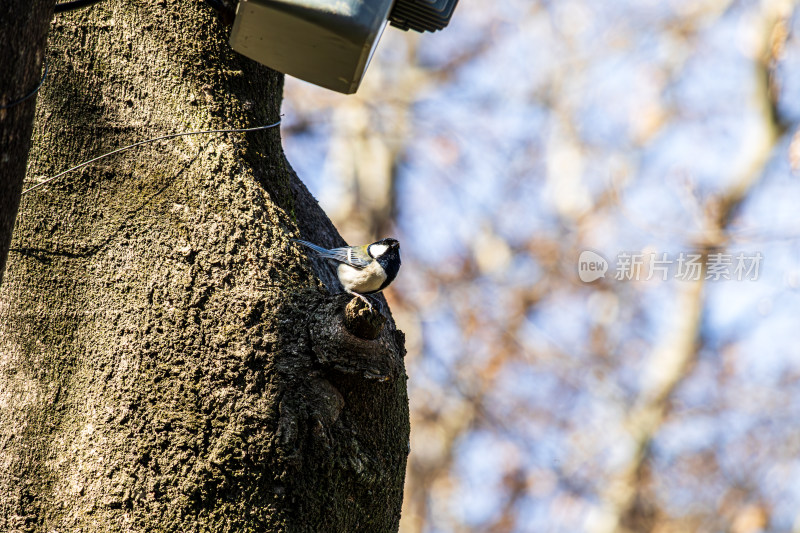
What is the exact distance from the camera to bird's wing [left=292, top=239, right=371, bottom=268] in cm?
224

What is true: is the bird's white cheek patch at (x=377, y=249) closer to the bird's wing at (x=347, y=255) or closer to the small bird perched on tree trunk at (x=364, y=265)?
the small bird perched on tree trunk at (x=364, y=265)

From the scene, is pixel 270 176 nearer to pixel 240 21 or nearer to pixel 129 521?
pixel 240 21

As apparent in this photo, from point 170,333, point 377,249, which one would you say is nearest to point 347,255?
point 377,249

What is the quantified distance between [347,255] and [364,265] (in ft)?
0.48

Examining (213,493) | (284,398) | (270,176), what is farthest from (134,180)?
(213,493)

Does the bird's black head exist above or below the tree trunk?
above

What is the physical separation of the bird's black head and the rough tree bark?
76 cm

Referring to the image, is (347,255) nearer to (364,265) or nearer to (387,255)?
(364,265)

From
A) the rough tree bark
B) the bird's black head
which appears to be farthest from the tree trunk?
the bird's black head

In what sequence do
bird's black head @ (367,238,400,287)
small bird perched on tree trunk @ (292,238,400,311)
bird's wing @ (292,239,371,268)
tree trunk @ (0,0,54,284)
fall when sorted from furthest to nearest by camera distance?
bird's black head @ (367,238,400,287) < small bird perched on tree trunk @ (292,238,400,311) < bird's wing @ (292,239,371,268) < tree trunk @ (0,0,54,284)

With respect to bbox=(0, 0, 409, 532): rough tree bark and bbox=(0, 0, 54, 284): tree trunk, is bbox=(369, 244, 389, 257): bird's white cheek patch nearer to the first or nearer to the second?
bbox=(0, 0, 409, 532): rough tree bark

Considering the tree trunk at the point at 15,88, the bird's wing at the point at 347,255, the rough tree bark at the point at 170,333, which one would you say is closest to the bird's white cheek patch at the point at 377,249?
the bird's wing at the point at 347,255

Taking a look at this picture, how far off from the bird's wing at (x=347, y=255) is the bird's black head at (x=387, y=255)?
12 centimetres

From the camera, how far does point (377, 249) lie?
9.55 feet
